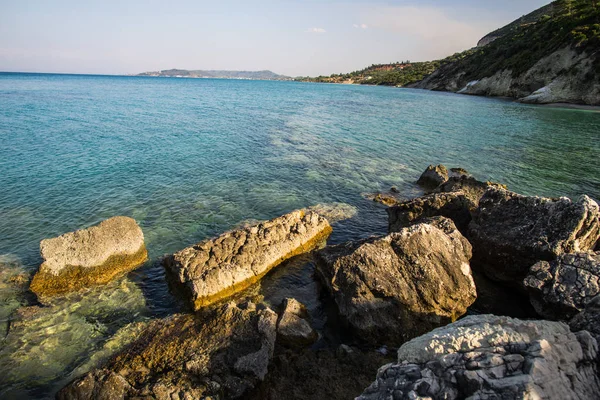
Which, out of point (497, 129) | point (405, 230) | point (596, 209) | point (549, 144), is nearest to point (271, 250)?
point (405, 230)

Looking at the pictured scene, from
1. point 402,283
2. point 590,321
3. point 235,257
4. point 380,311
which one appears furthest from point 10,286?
point 590,321

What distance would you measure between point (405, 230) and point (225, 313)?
704 centimetres

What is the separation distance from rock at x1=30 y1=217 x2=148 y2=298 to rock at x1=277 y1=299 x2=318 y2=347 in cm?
787

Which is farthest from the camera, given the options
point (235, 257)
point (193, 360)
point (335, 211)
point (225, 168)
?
point (225, 168)

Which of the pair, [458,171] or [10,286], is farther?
[458,171]

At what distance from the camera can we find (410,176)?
27.2m

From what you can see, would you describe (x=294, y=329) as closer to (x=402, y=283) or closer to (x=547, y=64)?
(x=402, y=283)

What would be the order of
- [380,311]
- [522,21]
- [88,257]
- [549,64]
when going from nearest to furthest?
1. [380,311]
2. [88,257]
3. [549,64]
4. [522,21]

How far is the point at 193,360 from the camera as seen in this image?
901cm

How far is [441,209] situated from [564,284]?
20.5 feet

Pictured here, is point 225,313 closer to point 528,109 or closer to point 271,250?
point 271,250

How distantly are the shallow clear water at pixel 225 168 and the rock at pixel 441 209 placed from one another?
2.42 m

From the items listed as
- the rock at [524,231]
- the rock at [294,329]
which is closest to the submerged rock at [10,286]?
the rock at [294,329]

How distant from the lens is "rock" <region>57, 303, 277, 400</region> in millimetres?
8297
